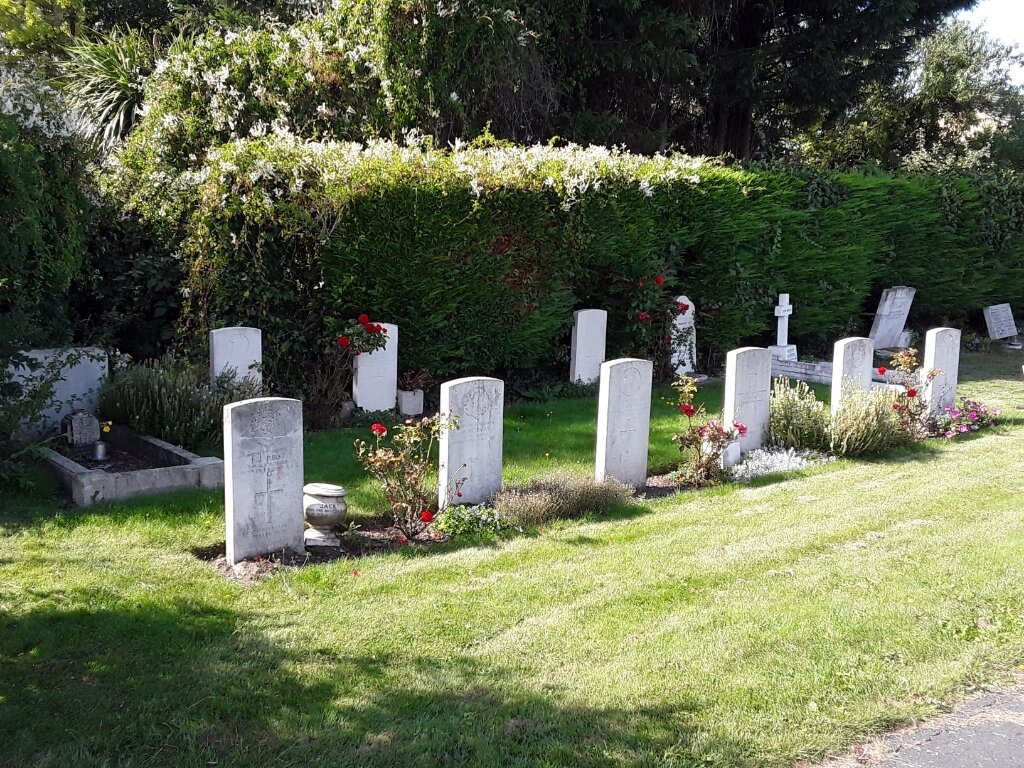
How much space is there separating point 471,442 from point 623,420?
1.48m

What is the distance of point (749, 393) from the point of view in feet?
29.7

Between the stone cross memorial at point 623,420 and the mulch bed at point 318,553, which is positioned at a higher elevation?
the stone cross memorial at point 623,420

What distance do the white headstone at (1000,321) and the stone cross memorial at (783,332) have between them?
6.19m

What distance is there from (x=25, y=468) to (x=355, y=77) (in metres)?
8.51

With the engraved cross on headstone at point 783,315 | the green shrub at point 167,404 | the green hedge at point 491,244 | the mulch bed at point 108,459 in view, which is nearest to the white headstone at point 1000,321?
the green hedge at point 491,244

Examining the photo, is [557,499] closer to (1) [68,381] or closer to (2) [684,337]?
(1) [68,381]

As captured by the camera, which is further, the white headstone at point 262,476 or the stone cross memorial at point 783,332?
the stone cross memorial at point 783,332

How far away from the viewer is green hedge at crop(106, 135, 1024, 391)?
33.4 ft

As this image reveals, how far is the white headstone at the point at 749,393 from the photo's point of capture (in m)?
8.81

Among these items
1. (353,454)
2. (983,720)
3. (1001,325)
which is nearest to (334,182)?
(353,454)

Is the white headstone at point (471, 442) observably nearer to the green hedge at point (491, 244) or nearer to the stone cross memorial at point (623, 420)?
the stone cross memorial at point (623, 420)

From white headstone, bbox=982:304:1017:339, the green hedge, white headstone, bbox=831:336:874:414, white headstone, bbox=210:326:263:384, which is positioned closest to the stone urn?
white headstone, bbox=210:326:263:384

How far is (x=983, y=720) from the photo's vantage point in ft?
13.8

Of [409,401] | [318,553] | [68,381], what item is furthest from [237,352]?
[318,553]
